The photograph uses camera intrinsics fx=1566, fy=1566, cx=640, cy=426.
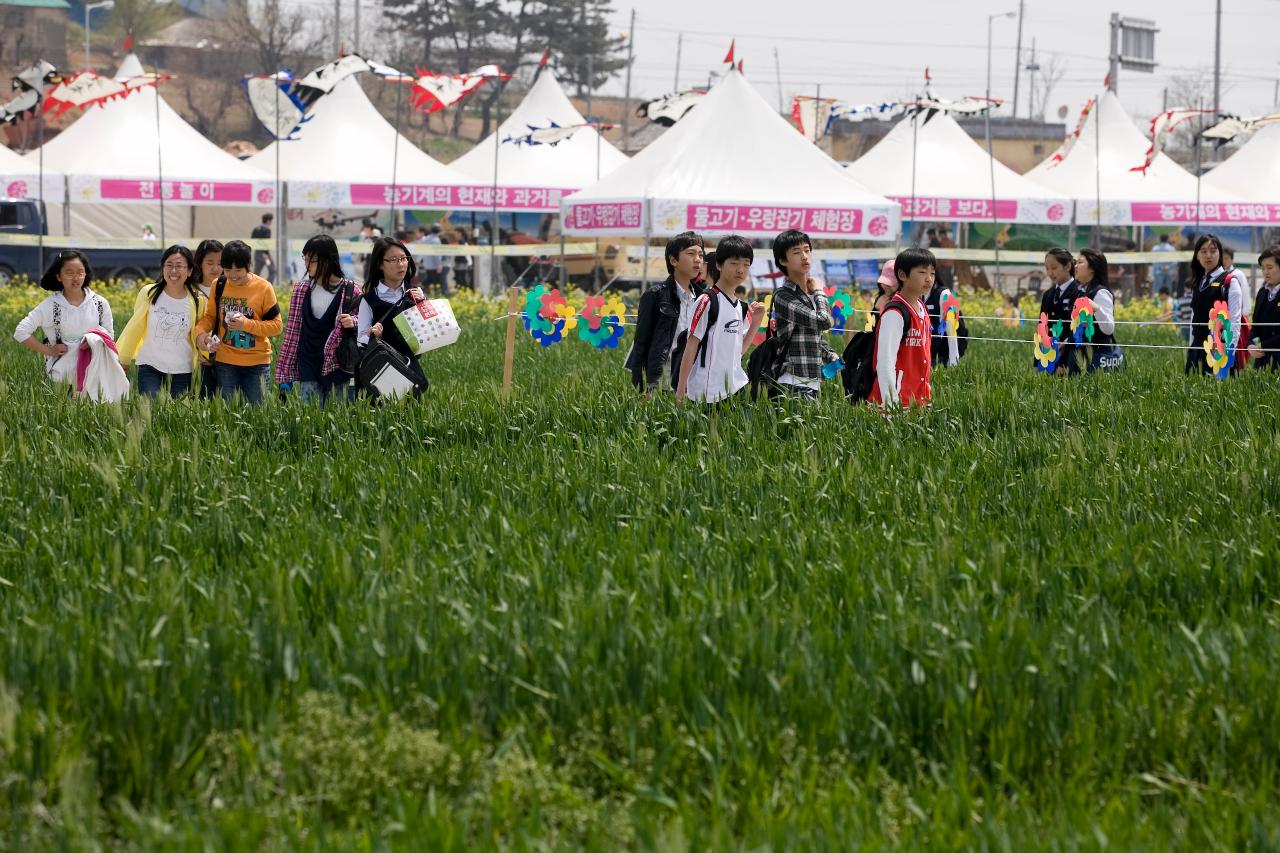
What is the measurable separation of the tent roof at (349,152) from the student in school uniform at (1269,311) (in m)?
18.2

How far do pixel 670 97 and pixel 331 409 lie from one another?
58.8 ft

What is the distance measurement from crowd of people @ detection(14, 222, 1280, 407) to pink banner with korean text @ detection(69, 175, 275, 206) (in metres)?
16.6

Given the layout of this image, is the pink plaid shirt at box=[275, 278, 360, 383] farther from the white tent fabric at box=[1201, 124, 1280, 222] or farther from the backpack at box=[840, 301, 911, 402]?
the white tent fabric at box=[1201, 124, 1280, 222]

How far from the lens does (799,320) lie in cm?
762

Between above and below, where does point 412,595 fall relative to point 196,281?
below

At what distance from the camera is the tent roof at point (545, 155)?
1164 inches

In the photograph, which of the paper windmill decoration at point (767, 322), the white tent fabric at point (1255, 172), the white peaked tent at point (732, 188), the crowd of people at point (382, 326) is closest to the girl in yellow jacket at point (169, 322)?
the crowd of people at point (382, 326)

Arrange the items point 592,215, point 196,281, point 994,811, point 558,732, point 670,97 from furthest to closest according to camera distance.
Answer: point 670,97 < point 592,215 < point 196,281 < point 558,732 < point 994,811

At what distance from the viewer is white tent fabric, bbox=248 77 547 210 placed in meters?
26.7

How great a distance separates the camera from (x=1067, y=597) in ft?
14.0

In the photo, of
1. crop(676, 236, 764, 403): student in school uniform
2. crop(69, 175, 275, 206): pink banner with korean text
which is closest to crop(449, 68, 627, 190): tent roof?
crop(69, 175, 275, 206): pink banner with korean text

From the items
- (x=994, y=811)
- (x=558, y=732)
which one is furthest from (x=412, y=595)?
(x=994, y=811)

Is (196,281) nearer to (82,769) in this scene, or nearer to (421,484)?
(421,484)

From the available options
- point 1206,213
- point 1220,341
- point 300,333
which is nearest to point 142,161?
point 1206,213
